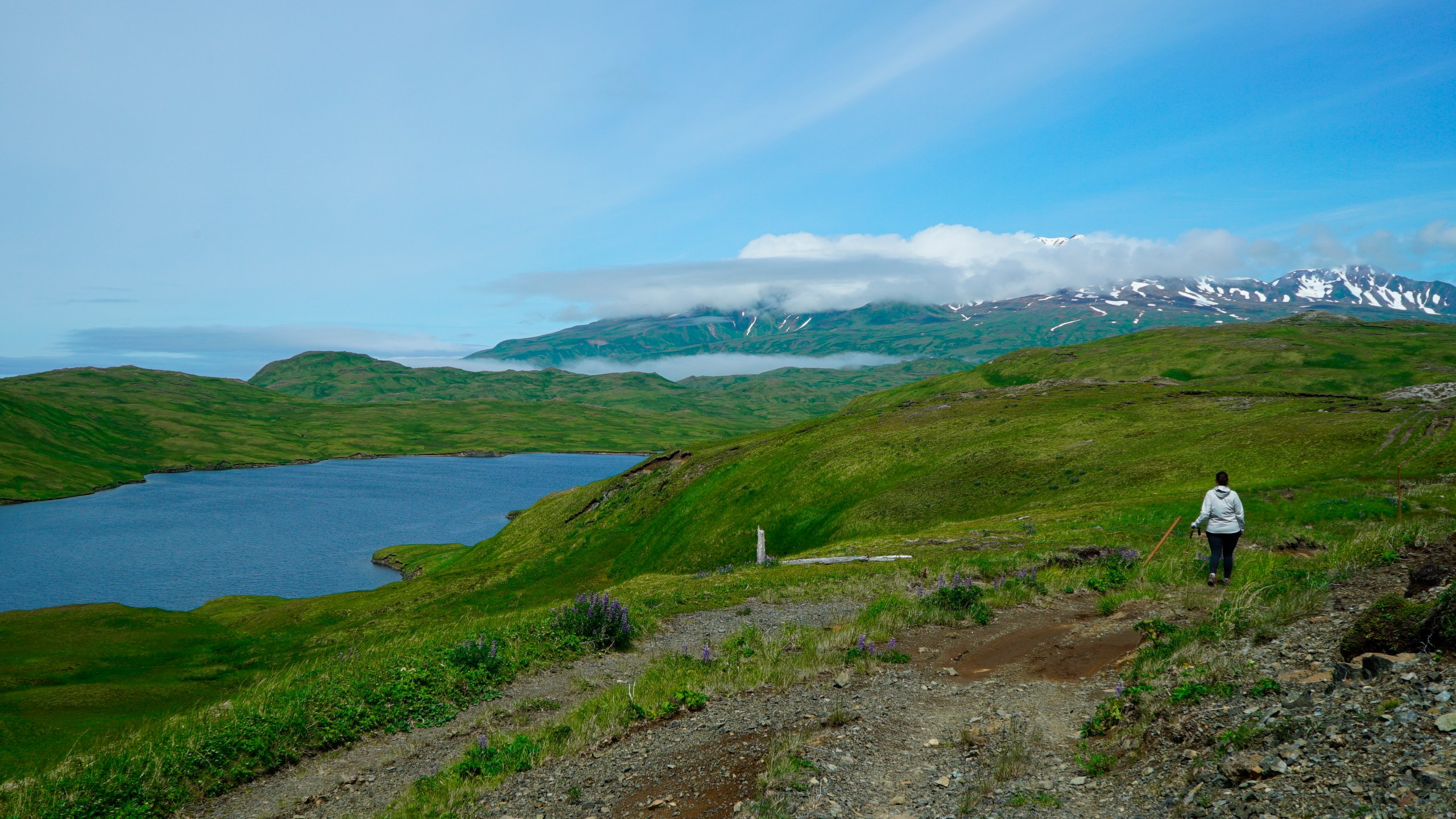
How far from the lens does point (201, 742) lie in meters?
13.5

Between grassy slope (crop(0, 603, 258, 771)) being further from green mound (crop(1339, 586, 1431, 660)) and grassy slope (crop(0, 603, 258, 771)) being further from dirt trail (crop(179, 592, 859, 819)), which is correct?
green mound (crop(1339, 586, 1431, 660))

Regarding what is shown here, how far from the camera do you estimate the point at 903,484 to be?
54.4m

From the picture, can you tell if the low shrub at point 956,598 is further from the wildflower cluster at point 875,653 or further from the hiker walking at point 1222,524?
the hiker walking at point 1222,524

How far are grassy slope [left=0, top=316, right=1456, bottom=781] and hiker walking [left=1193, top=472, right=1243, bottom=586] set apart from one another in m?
11.5

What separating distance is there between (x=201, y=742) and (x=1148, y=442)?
55242 millimetres

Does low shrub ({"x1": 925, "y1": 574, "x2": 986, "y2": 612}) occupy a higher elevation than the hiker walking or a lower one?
lower

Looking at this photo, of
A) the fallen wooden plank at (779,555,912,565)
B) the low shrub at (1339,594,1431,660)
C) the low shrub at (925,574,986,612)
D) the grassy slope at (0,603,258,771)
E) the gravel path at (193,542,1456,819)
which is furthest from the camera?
the fallen wooden plank at (779,555,912,565)

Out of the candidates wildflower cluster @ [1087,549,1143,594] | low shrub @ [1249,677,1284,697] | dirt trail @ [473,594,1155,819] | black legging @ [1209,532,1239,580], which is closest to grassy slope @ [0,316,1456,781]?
wildflower cluster @ [1087,549,1143,594]

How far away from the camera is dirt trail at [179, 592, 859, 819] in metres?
12.2

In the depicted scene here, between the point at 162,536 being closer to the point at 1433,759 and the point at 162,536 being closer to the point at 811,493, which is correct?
the point at 811,493

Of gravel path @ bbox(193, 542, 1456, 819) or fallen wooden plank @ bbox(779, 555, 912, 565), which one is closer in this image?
gravel path @ bbox(193, 542, 1456, 819)

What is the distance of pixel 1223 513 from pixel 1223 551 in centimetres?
118

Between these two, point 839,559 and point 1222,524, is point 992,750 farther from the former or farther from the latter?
point 839,559

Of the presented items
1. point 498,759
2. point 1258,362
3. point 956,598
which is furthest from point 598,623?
point 1258,362
